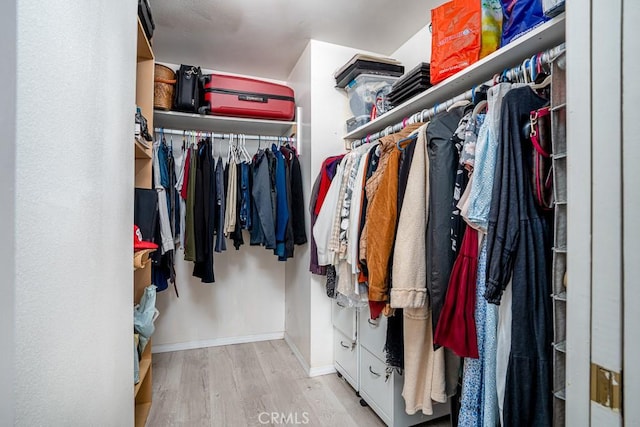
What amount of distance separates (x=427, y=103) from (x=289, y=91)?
4.24 ft

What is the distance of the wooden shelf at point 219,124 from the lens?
2299 millimetres

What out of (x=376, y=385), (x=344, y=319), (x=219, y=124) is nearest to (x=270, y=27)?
(x=219, y=124)

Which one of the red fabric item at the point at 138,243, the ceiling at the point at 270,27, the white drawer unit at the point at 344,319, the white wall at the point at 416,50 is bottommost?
the white drawer unit at the point at 344,319

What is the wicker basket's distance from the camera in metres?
2.11

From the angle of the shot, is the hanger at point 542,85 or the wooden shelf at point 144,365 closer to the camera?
the hanger at point 542,85

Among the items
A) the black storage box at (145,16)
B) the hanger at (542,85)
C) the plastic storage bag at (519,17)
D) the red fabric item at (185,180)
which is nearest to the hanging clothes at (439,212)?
the hanger at (542,85)

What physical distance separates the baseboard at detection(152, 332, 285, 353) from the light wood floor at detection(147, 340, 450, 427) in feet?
0.21

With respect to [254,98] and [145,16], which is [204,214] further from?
[145,16]

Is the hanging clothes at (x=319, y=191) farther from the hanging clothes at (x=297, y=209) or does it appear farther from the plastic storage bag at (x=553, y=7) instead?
the plastic storage bag at (x=553, y=7)

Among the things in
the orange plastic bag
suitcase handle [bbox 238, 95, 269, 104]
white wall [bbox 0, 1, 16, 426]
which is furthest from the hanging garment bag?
white wall [bbox 0, 1, 16, 426]

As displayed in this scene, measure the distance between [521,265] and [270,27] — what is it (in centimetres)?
205

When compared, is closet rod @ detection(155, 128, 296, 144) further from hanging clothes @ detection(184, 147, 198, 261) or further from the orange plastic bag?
the orange plastic bag

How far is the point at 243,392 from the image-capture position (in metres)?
1.96

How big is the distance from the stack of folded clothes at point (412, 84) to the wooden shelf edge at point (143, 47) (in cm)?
131
